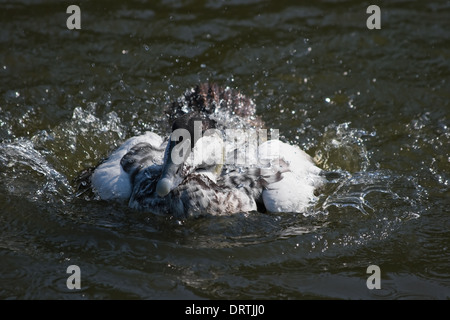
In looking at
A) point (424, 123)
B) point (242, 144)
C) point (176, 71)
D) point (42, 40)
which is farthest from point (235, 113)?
point (42, 40)

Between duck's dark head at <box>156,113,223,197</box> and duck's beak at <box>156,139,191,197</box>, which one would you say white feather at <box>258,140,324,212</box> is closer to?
duck's dark head at <box>156,113,223,197</box>

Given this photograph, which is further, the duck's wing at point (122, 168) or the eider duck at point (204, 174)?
the duck's wing at point (122, 168)

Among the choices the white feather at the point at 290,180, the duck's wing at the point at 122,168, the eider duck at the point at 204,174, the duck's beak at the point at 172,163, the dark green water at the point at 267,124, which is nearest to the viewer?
the dark green water at the point at 267,124

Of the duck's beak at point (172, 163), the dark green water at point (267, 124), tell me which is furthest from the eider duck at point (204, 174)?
the dark green water at point (267, 124)

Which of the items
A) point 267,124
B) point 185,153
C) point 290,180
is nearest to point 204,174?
point 185,153

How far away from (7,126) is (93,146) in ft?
3.18

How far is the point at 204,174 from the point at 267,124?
1.73 meters

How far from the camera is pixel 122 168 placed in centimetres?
524

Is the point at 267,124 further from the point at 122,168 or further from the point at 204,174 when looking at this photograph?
the point at 122,168

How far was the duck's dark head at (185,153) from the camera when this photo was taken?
4.67 meters

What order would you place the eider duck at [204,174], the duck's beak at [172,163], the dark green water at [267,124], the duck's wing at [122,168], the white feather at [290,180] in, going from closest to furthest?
1. the dark green water at [267,124]
2. the duck's beak at [172,163]
3. the eider duck at [204,174]
4. the white feather at [290,180]
5. the duck's wing at [122,168]

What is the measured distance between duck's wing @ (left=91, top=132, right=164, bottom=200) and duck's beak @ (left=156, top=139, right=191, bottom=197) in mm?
525

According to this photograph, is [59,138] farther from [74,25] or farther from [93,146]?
[74,25]

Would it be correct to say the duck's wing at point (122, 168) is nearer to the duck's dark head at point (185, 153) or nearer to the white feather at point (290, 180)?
the duck's dark head at point (185, 153)
